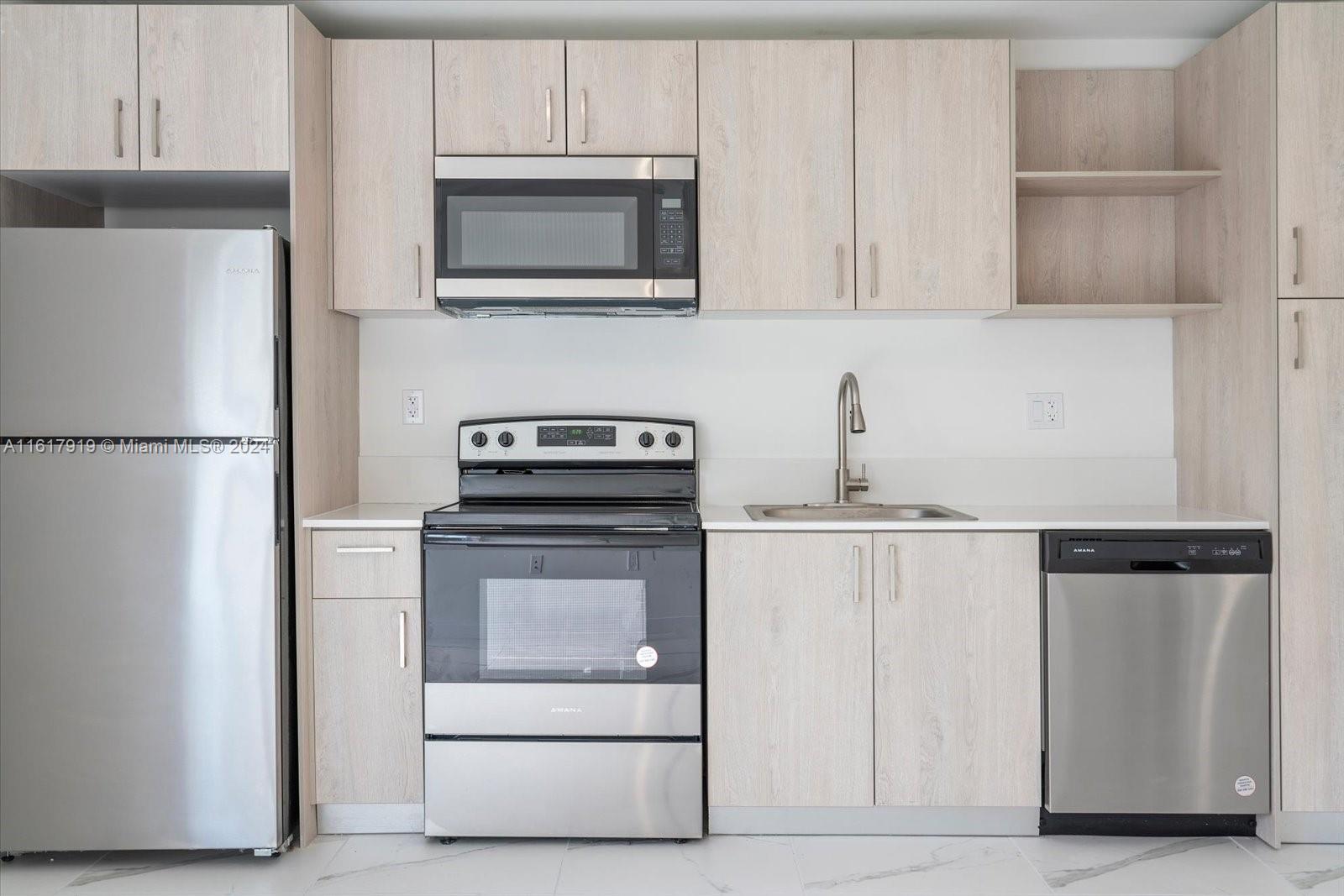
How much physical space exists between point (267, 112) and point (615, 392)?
1.22m

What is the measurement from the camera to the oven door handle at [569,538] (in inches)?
89.0

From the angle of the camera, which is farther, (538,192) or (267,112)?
(538,192)

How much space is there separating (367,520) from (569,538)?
1.76 feet

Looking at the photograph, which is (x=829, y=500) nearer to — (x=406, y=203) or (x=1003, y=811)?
(x=1003, y=811)

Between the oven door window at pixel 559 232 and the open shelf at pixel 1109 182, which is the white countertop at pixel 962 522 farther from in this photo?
the open shelf at pixel 1109 182

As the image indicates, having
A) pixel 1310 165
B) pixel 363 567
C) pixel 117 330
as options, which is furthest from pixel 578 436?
pixel 1310 165

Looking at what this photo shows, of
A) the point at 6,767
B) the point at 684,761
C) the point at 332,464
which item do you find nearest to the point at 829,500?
the point at 684,761

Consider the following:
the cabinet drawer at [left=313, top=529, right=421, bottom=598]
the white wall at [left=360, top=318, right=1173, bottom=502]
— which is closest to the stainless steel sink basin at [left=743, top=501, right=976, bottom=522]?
the white wall at [left=360, top=318, right=1173, bottom=502]

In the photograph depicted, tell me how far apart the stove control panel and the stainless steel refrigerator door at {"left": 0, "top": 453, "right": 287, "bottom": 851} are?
688mm

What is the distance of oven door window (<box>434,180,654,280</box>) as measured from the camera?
242 centimetres

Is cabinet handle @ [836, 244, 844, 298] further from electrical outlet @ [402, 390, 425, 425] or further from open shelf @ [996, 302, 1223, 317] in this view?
electrical outlet @ [402, 390, 425, 425]

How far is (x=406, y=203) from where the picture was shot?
2445mm

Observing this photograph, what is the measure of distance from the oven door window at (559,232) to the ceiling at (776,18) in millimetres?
518

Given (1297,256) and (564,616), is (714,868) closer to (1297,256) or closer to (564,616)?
(564,616)
